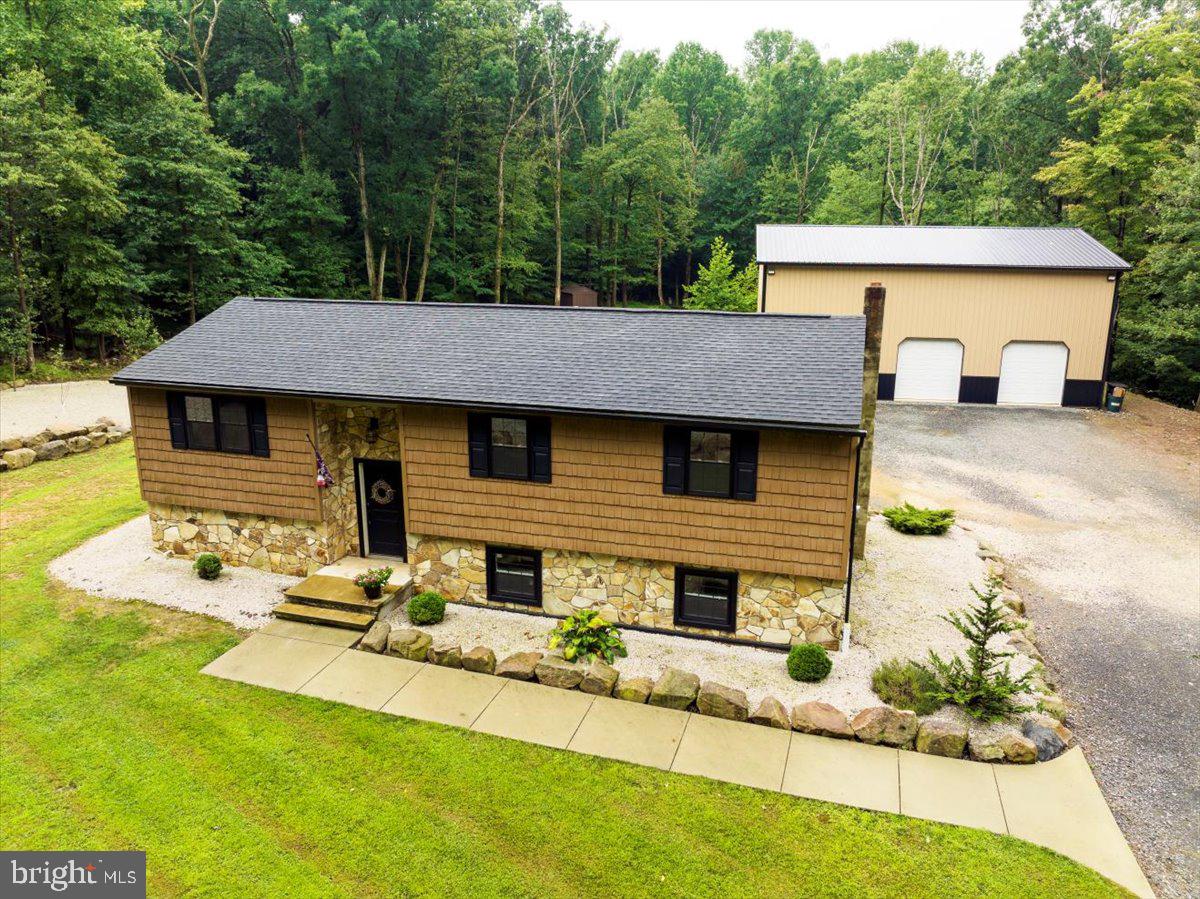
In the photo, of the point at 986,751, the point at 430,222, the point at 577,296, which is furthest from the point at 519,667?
the point at 577,296

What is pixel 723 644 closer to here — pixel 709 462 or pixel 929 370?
pixel 709 462

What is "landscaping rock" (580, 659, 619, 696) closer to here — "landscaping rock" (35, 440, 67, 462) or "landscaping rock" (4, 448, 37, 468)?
"landscaping rock" (4, 448, 37, 468)

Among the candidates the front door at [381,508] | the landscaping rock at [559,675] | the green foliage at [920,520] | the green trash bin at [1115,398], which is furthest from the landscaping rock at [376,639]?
the green trash bin at [1115,398]

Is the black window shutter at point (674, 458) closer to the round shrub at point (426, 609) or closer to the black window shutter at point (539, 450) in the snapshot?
the black window shutter at point (539, 450)

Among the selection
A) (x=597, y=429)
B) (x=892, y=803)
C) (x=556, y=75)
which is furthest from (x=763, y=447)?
(x=556, y=75)

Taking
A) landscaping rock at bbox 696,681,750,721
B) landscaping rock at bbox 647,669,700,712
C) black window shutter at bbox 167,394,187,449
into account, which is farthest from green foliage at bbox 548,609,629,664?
black window shutter at bbox 167,394,187,449

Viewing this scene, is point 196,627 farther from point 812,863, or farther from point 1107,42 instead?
point 1107,42

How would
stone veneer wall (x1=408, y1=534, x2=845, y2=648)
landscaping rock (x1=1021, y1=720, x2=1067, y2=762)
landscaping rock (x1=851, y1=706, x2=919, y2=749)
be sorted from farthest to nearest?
1. stone veneer wall (x1=408, y1=534, x2=845, y2=648)
2. landscaping rock (x1=851, y1=706, x2=919, y2=749)
3. landscaping rock (x1=1021, y1=720, x2=1067, y2=762)
